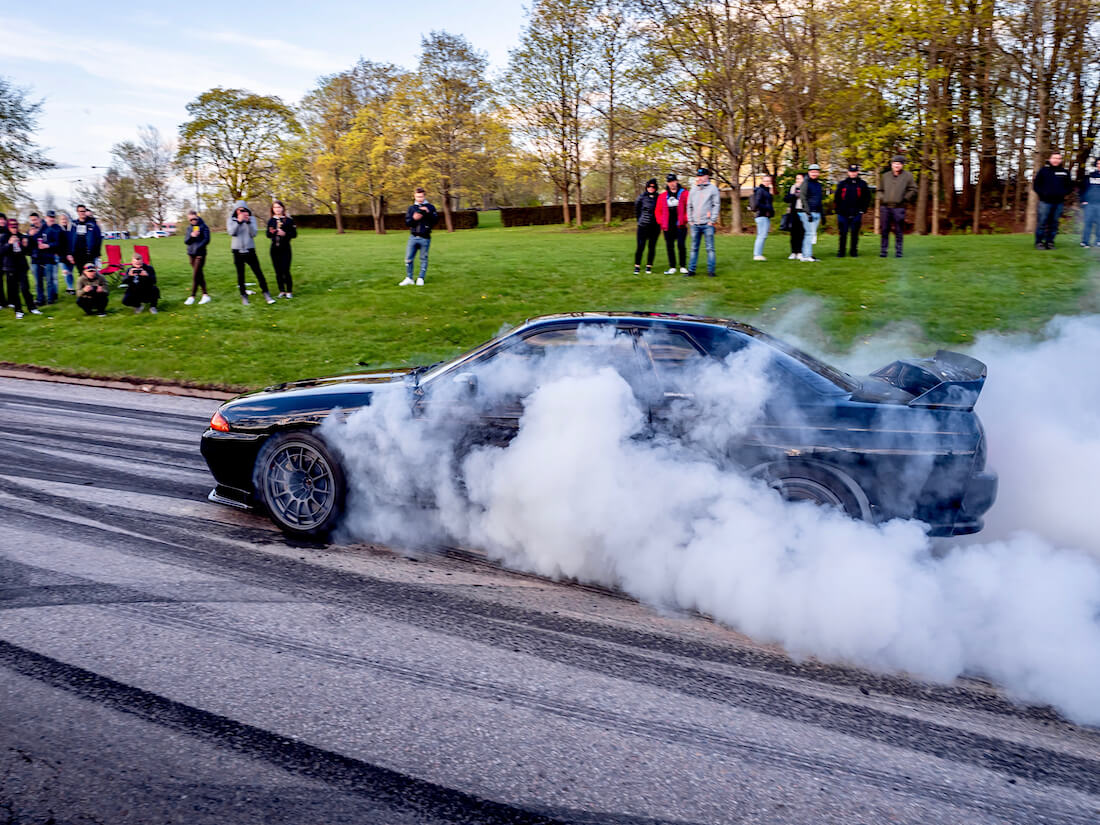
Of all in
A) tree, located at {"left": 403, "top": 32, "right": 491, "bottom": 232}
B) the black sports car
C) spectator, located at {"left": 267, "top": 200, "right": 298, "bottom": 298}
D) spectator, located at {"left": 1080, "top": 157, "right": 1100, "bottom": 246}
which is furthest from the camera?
tree, located at {"left": 403, "top": 32, "right": 491, "bottom": 232}

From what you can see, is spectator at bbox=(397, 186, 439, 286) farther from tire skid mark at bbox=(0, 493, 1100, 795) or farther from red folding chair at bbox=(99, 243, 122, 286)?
tire skid mark at bbox=(0, 493, 1100, 795)

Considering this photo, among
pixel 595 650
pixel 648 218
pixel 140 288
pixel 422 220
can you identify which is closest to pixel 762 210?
pixel 648 218

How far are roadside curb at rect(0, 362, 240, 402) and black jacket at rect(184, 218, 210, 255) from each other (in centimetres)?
401

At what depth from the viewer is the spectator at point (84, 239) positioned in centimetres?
1634

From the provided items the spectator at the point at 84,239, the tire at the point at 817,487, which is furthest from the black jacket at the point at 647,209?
the tire at the point at 817,487

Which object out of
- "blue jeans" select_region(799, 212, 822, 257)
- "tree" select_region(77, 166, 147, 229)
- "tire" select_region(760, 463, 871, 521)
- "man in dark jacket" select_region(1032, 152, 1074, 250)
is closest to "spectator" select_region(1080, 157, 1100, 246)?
"man in dark jacket" select_region(1032, 152, 1074, 250)

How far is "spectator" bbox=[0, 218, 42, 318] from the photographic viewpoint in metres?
15.1

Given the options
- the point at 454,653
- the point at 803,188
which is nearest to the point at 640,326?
the point at 454,653

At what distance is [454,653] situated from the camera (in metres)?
3.72

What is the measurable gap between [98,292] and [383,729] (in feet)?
49.1

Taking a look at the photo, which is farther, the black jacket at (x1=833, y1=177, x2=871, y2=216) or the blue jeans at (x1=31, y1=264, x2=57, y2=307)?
the blue jeans at (x1=31, y1=264, x2=57, y2=307)

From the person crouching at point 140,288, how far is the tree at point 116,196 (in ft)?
195

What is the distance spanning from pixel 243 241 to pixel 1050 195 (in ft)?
50.8

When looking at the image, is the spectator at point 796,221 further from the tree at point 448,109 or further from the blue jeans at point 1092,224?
the tree at point 448,109
